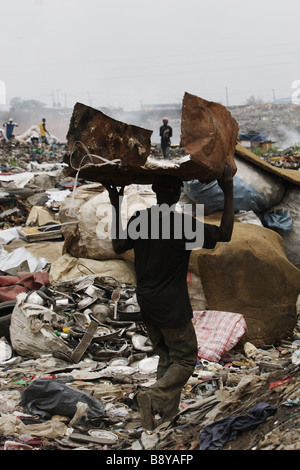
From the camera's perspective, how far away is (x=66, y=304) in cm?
→ 541

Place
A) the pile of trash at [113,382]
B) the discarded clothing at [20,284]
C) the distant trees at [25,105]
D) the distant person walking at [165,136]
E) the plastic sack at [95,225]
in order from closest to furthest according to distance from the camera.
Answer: the pile of trash at [113,382] < the discarded clothing at [20,284] < the plastic sack at [95,225] < the distant person walking at [165,136] < the distant trees at [25,105]

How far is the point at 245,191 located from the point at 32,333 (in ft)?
9.27

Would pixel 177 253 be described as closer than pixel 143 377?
Yes

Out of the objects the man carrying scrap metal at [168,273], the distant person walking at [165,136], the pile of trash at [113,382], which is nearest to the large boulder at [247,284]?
the pile of trash at [113,382]

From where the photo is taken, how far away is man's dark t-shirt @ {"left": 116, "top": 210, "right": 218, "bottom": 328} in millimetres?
2953

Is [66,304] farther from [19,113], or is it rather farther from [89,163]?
[19,113]

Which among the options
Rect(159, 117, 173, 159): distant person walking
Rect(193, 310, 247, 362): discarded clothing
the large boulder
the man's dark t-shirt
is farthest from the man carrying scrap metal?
Rect(159, 117, 173, 159): distant person walking

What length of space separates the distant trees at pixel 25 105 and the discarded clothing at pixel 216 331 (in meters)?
40.5

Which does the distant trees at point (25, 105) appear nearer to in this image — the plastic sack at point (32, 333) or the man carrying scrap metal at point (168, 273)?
the plastic sack at point (32, 333)

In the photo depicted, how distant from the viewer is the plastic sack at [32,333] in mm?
4602

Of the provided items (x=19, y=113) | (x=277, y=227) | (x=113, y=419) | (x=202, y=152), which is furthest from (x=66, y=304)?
(x=19, y=113)

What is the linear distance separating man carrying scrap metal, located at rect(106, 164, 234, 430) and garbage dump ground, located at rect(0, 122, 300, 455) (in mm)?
227

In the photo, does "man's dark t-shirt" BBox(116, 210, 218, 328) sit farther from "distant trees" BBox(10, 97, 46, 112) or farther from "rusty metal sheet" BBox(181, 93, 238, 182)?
"distant trees" BBox(10, 97, 46, 112)

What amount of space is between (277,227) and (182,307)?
363 cm
